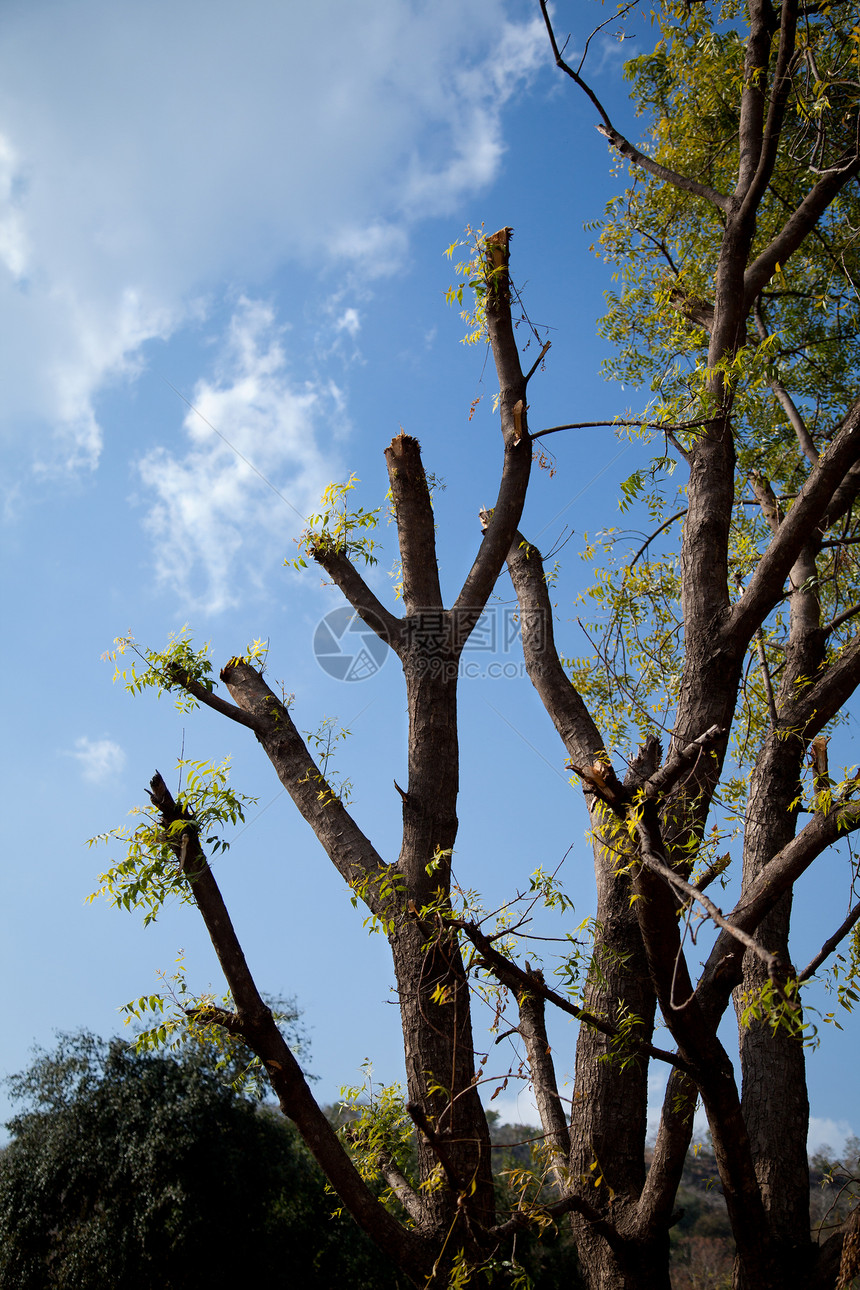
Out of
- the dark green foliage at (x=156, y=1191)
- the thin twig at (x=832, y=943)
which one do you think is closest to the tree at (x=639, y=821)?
the thin twig at (x=832, y=943)

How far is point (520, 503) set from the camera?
14.4ft

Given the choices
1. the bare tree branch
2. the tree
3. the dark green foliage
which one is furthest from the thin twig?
the dark green foliage

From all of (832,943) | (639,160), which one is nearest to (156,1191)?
(832,943)

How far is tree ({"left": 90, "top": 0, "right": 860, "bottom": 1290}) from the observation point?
263 cm

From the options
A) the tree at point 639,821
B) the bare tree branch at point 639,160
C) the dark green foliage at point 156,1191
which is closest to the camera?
the tree at point 639,821

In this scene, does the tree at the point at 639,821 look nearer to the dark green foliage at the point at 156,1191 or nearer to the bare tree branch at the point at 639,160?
the bare tree branch at the point at 639,160

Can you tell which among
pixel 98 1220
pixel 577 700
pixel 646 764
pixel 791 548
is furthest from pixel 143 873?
pixel 98 1220

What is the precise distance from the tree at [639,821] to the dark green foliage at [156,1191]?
4.00 metres

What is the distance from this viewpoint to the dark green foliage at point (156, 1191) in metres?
6.35

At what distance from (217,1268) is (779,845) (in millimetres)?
5996

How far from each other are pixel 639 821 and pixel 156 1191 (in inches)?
258

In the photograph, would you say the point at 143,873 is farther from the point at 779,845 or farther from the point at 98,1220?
the point at 98,1220

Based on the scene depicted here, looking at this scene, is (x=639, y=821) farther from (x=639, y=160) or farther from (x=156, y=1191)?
(x=156, y=1191)

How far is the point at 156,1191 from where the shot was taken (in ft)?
21.5
